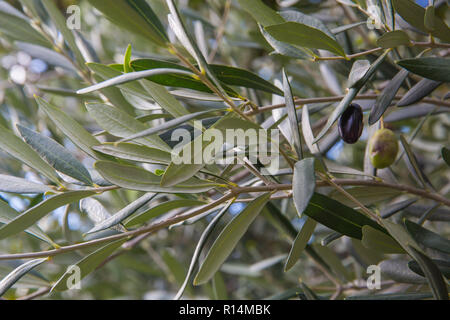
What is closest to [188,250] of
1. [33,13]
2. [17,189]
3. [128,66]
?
[33,13]

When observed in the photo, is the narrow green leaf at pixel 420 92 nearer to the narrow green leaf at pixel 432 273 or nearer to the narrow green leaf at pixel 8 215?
the narrow green leaf at pixel 432 273

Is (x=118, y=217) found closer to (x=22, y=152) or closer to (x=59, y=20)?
(x=22, y=152)

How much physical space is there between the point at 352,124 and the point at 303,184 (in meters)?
0.25

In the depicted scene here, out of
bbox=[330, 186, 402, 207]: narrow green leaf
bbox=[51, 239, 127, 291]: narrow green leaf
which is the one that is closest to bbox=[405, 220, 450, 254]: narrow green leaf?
bbox=[330, 186, 402, 207]: narrow green leaf

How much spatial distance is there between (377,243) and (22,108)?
1.22 meters

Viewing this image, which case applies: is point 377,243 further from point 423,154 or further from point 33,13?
point 423,154

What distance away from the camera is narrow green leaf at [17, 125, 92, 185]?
0.65 meters

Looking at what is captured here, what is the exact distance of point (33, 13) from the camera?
1027 mm

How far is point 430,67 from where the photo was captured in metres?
0.60

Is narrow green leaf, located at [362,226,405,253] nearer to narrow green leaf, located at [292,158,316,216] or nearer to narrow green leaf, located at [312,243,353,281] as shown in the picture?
narrow green leaf, located at [292,158,316,216]

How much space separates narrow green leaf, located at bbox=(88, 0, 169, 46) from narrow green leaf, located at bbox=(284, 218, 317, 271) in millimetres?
343

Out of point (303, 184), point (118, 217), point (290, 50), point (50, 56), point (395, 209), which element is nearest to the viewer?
point (303, 184)

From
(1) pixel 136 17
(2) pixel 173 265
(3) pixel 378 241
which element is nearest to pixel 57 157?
(1) pixel 136 17

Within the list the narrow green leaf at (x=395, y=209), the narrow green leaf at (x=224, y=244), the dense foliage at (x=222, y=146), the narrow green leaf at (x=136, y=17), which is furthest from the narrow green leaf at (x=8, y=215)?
the narrow green leaf at (x=395, y=209)
